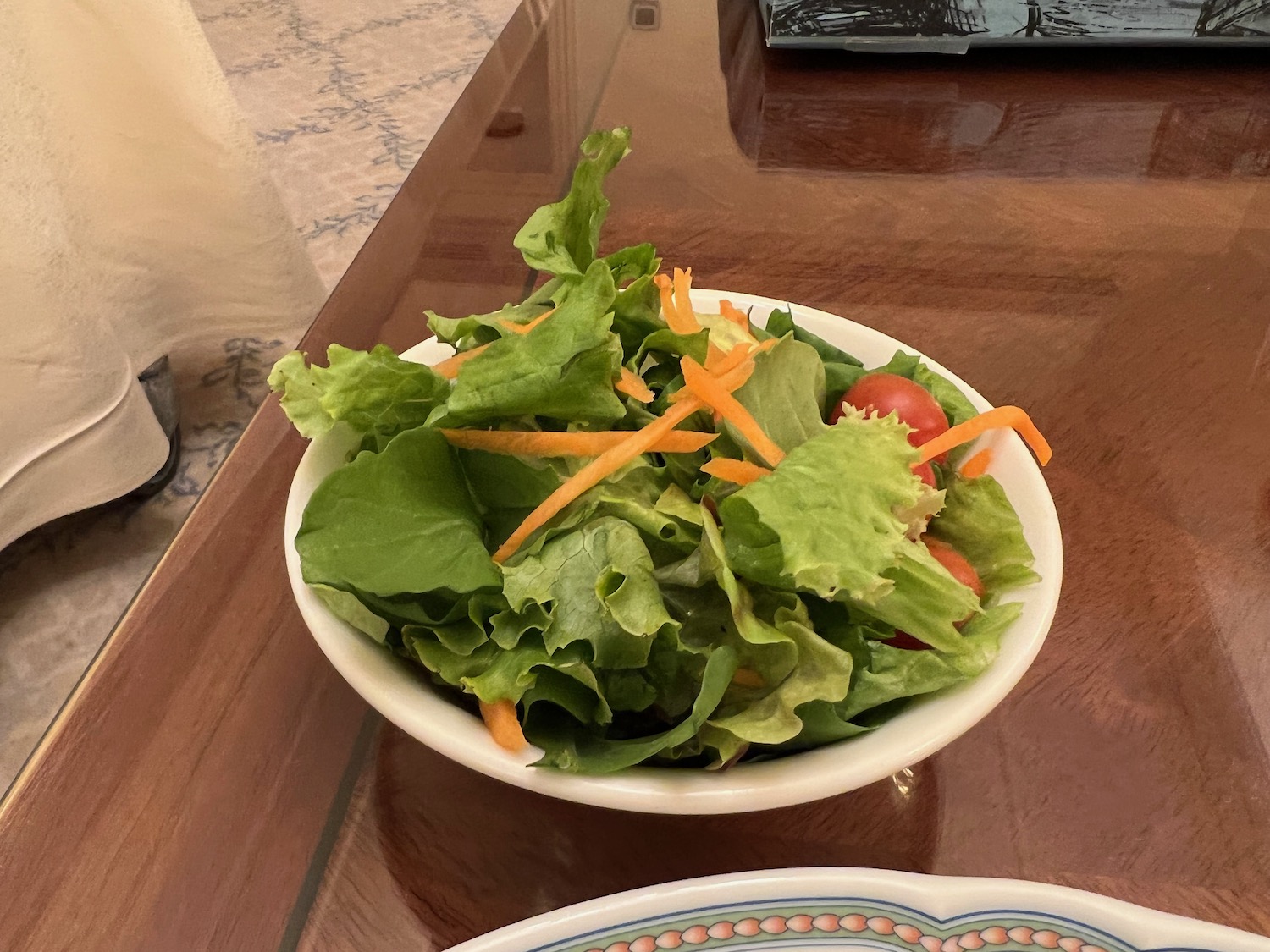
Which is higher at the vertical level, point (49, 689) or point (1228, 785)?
point (1228, 785)

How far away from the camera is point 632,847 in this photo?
392 millimetres

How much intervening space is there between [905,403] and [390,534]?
0.76ft

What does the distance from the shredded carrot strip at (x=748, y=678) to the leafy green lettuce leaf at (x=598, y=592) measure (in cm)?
4

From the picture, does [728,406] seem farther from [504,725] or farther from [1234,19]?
[1234,19]

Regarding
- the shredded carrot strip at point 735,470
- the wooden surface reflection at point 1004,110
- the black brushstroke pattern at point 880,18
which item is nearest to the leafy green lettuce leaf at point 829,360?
the shredded carrot strip at point 735,470

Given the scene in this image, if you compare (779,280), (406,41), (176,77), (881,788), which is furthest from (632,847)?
(406,41)

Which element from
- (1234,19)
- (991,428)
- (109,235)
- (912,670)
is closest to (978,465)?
(991,428)

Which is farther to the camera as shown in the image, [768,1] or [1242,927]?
[768,1]

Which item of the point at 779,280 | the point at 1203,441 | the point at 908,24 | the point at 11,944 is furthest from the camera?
the point at 908,24

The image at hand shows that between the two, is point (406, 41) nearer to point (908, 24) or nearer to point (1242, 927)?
point (908, 24)

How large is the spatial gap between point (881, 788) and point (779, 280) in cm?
38

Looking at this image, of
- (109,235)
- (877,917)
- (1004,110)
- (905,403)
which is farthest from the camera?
(109,235)

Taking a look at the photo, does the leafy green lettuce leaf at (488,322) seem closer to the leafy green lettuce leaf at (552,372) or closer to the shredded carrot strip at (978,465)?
the leafy green lettuce leaf at (552,372)

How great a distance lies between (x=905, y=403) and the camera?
0.42 meters
